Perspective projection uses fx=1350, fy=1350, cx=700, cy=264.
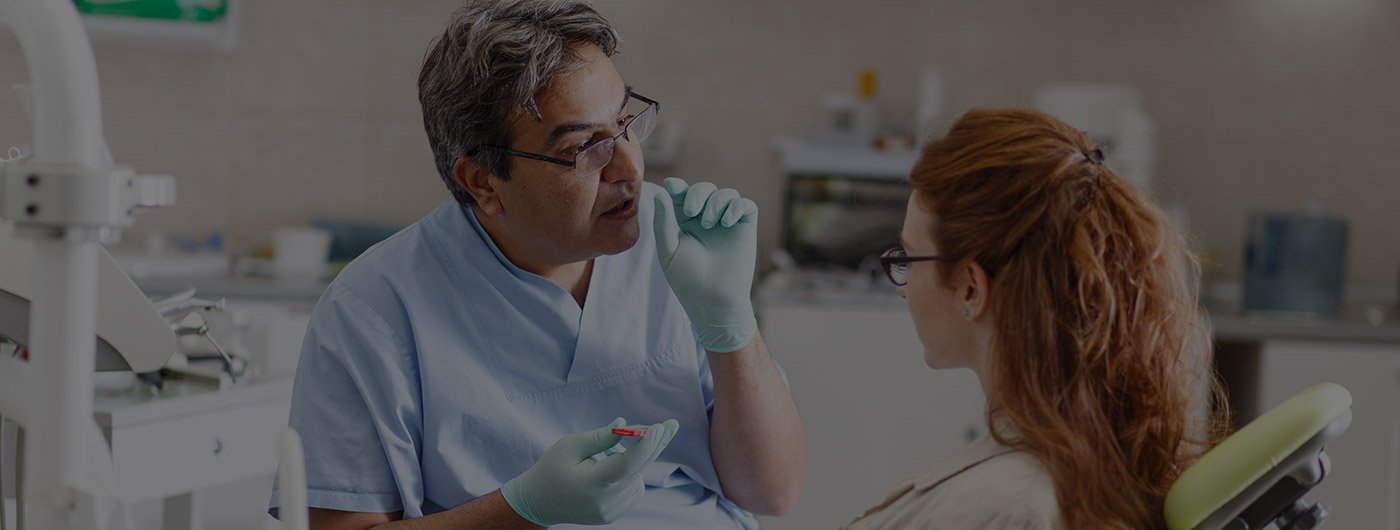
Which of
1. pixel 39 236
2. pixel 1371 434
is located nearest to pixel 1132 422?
pixel 39 236

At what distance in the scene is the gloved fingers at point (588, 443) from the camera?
4.37 ft

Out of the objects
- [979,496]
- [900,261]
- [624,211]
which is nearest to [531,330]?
[624,211]

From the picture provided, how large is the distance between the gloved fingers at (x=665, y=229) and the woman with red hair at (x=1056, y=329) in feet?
1.06

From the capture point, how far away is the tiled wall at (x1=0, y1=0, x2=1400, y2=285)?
3.60 metres

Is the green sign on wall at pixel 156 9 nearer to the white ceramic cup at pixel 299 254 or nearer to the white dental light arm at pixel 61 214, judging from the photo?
the white ceramic cup at pixel 299 254

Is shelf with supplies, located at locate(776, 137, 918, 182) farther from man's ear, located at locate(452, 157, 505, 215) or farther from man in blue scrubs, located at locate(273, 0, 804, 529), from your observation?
man's ear, located at locate(452, 157, 505, 215)

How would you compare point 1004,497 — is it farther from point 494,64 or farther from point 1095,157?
point 494,64

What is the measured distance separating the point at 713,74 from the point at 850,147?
47cm

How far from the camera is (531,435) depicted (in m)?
1.53

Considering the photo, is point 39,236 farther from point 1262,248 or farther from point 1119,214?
point 1262,248

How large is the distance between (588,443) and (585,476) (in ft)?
0.11

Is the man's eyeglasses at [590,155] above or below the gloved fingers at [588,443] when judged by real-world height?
above

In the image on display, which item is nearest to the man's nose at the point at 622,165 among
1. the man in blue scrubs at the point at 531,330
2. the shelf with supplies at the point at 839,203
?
the man in blue scrubs at the point at 531,330

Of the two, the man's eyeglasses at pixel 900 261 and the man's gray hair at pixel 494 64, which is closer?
the man's eyeglasses at pixel 900 261
